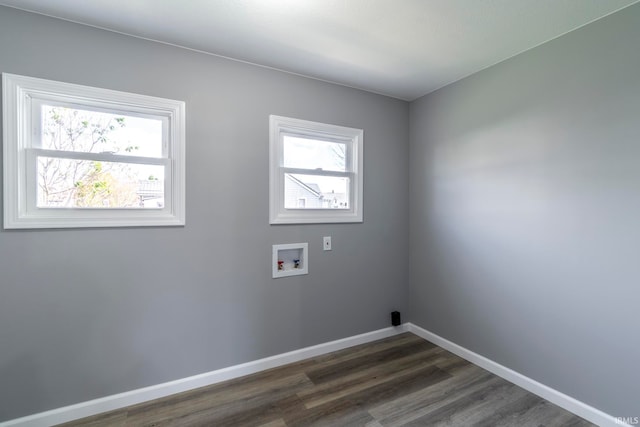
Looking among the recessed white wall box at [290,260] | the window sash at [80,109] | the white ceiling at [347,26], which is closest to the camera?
the white ceiling at [347,26]

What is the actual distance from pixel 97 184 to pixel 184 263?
0.78 m

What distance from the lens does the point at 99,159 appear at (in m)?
1.76

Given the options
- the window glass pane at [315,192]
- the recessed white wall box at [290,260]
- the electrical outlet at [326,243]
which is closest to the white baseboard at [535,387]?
the electrical outlet at [326,243]

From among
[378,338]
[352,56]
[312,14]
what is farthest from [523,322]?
[312,14]

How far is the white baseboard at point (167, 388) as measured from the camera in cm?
164

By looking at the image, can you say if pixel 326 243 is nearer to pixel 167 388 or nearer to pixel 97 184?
pixel 167 388

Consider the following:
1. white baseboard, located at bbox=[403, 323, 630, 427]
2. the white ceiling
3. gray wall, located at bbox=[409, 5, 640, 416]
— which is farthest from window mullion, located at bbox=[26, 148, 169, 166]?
white baseboard, located at bbox=[403, 323, 630, 427]

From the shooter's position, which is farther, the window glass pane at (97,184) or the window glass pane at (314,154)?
the window glass pane at (314,154)

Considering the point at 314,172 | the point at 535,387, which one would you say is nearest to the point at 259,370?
the point at 314,172

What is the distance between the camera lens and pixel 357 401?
188cm

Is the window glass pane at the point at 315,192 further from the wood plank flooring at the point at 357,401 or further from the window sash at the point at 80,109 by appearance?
the wood plank flooring at the point at 357,401

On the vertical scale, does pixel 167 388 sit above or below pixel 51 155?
below

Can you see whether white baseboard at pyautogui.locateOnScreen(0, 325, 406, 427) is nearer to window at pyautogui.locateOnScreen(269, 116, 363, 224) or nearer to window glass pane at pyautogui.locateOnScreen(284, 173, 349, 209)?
window at pyautogui.locateOnScreen(269, 116, 363, 224)

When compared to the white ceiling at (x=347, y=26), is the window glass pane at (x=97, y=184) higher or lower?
lower
